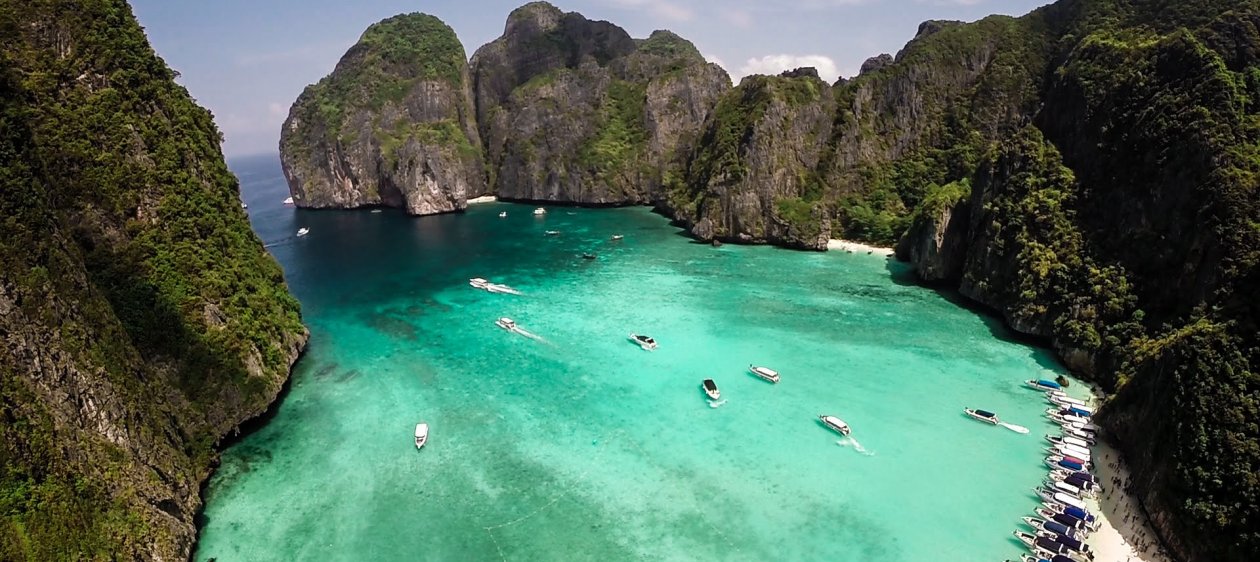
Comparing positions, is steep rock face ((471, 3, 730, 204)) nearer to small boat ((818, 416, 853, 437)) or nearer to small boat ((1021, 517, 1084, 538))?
small boat ((818, 416, 853, 437))

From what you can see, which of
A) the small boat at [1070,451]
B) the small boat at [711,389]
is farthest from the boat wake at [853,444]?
the small boat at [1070,451]

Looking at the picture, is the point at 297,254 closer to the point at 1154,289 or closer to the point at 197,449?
A: the point at 197,449

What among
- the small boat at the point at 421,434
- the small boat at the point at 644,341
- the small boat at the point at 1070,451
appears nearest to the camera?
the small boat at the point at 1070,451

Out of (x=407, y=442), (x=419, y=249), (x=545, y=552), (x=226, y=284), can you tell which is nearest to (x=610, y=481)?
(x=545, y=552)

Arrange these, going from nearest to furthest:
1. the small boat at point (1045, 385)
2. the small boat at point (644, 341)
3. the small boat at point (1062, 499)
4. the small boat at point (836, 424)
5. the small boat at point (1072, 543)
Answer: the small boat at point (1072, 543) → the small boat at point (1062, 499) → the small boat at point (836, 424) → the small boat at point (1045, 385) → the small boat at point (644, 341)

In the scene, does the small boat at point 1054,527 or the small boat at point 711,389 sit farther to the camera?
the small boat at point 711,389

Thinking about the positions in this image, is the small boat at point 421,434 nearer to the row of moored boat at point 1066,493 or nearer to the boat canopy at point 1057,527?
the row of moored boat at point 1066,493
